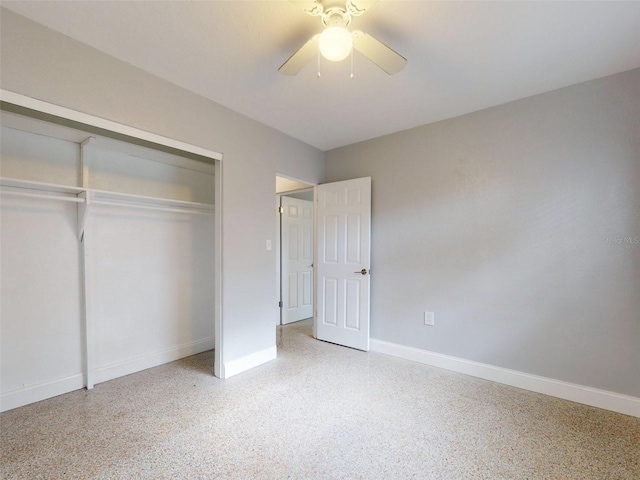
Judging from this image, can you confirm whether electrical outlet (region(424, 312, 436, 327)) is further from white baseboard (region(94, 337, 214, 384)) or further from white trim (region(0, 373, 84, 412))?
white trim (region(0, 373, 84, 412))

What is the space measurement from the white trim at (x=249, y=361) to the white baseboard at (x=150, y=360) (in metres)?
0.79

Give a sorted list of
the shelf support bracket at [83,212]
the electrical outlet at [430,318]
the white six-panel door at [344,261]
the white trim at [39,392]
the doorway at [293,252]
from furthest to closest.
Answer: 1. the doorway at [293,252]
2. the white six-panel door at [344,261]
3. the electrical outlet at [430,318]
4. the shelf support bracket at [83,212]
5. the white trim at [39,392]

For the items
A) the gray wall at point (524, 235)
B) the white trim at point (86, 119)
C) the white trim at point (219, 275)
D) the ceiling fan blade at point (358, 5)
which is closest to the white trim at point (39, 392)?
the white trim at point (219, 275)

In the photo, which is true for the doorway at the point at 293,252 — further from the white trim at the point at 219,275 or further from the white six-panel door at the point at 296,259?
the white trim at the point at 219,275

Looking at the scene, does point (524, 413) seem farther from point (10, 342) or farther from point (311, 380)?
point (10, 342)

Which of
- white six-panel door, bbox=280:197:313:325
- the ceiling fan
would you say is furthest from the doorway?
the ceiling fan

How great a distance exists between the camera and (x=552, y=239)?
7.72ft

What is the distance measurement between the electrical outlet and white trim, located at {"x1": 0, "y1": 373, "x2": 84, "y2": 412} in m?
3.14

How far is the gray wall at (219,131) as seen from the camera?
1655 mm

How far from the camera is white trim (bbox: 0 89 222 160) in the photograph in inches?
63.0

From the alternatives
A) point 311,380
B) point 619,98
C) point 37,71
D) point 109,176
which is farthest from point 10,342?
point 619,98

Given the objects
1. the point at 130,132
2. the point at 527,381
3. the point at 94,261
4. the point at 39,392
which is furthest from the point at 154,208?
the point at 527,381

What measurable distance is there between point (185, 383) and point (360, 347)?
184 centimetres

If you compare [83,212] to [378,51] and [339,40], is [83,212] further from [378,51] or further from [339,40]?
[378,51]
